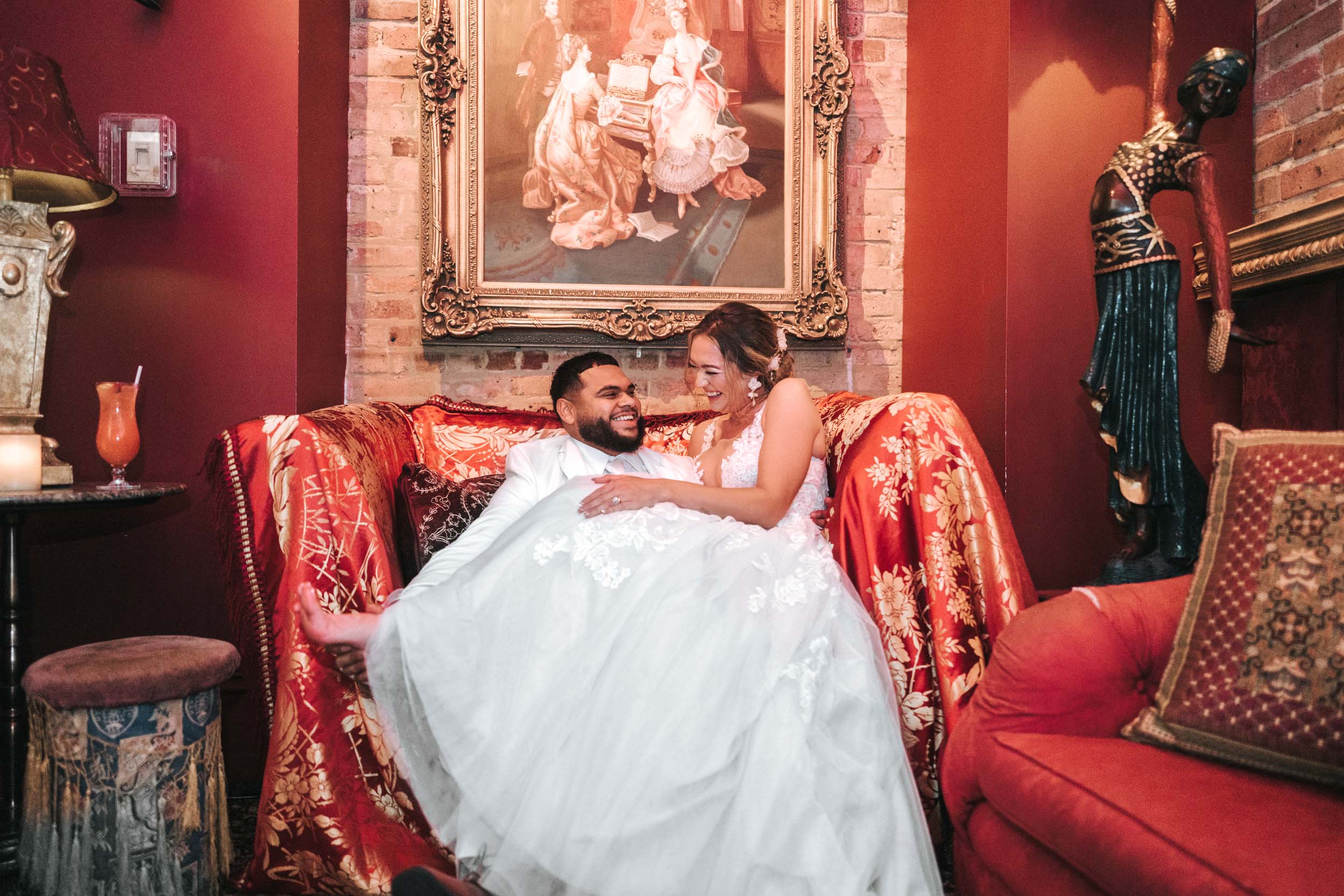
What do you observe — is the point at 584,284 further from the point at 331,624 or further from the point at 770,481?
the point at 331,624

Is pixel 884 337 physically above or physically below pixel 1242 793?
above

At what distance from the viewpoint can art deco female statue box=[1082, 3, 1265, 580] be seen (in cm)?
204

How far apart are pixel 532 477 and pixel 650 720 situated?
919 mm

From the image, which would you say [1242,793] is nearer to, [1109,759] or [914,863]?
[1109,759]

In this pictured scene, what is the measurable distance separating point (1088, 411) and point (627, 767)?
1.88 meters

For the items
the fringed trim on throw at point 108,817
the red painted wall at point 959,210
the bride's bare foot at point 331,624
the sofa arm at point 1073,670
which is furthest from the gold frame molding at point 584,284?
the sofa arm at point 1073,670

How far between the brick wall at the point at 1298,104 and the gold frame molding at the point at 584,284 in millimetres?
1319

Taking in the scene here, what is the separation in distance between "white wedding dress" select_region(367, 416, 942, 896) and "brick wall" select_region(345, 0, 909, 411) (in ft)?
5.15

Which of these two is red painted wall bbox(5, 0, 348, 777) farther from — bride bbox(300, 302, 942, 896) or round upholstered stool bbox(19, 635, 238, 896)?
bride bbox(300, 302, 942, 896)

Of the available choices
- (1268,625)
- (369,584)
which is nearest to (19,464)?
(369,584)

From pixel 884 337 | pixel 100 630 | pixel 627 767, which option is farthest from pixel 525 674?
pixel 884 337

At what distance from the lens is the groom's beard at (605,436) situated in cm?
230

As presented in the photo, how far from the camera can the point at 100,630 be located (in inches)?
102

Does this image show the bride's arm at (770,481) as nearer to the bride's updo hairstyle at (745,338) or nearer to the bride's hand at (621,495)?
the bride's hand at (621,495)
